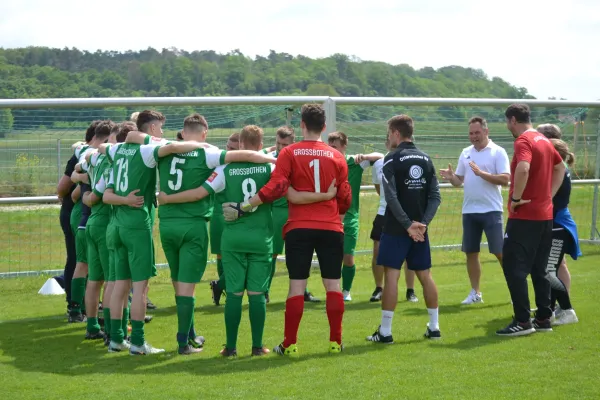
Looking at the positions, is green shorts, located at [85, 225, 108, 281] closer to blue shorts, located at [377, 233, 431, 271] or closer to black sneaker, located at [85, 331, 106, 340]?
black sneaker, located at [85, 331, 106, 340]

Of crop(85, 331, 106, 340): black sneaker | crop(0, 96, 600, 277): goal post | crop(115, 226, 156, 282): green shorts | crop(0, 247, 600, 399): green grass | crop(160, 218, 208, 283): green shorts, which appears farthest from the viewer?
crop(0, 96, 600, 277): goal post

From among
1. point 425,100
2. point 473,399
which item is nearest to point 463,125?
point 425,100

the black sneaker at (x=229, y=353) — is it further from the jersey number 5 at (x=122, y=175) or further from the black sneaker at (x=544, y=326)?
the black sneaker at (x=544, y=326)

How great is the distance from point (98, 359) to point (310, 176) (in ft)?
8.21

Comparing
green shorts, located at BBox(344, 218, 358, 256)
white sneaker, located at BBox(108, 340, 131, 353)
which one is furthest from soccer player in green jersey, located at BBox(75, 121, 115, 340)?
green shorts, located at BBox(344, 218, 358, 256)

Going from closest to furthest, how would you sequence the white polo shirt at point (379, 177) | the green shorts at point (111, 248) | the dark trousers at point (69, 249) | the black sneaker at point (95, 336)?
the green shorts at point (111, 248) < the black sneaker at point (95, 336) < the dark trousers at point (69, 249) < the white polo shirt at point (379, 177)

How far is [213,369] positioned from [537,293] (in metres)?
3.42

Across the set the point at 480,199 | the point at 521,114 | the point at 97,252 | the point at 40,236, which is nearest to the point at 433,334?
the point at 521,114

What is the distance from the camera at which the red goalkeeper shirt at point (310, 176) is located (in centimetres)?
750

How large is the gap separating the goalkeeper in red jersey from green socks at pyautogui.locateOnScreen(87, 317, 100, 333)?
2.03 m

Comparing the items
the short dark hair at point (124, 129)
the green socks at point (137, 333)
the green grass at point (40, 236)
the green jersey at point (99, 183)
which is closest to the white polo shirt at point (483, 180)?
the short dark hair at point (124, 129)

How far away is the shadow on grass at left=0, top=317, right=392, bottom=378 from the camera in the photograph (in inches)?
286

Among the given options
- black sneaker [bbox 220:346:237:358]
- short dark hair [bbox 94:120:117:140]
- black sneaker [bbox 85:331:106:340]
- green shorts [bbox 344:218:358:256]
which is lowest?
black sneaker [bbox 85:331:106:340]

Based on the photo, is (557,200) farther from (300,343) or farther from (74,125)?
(74,125)
